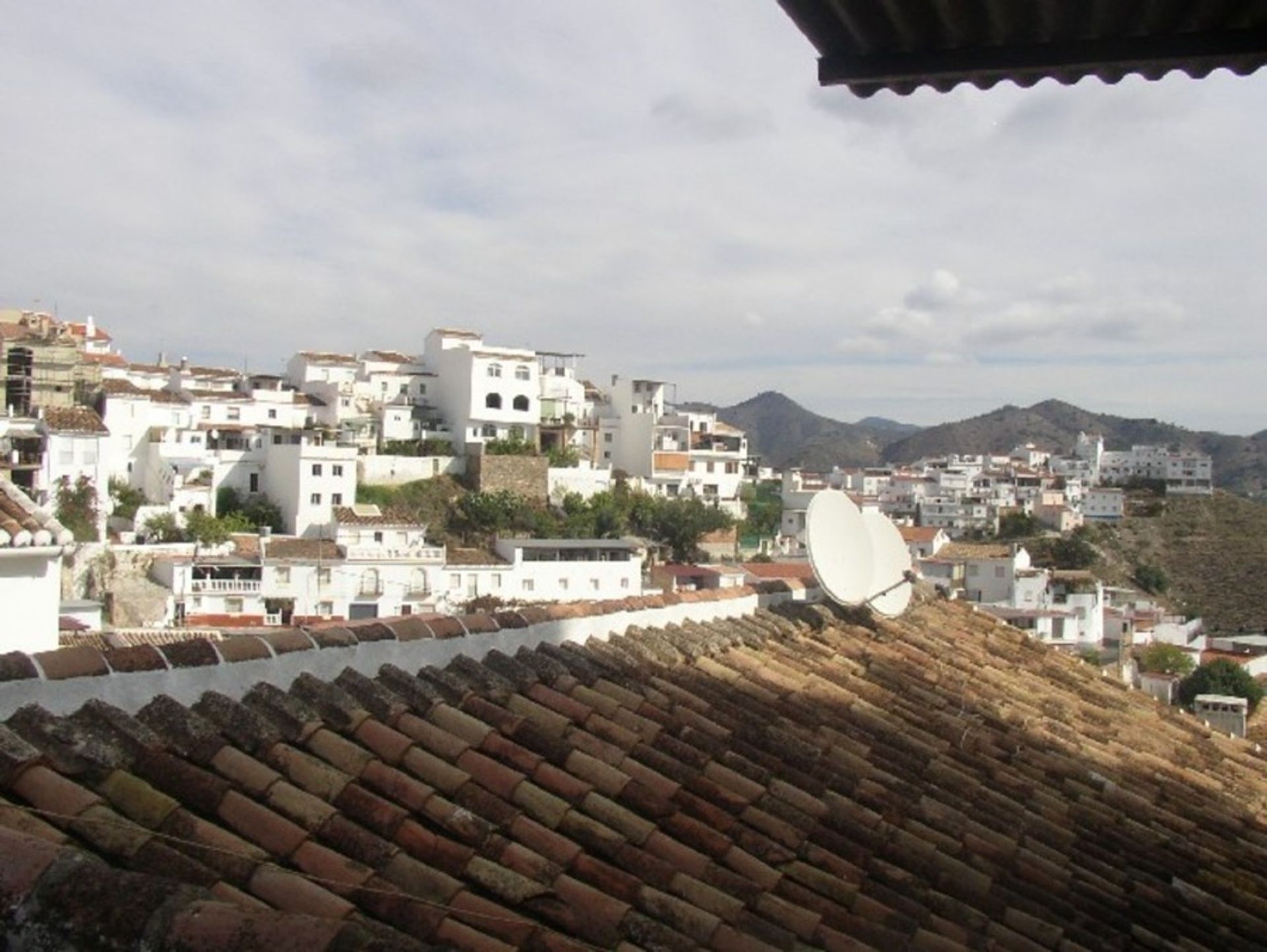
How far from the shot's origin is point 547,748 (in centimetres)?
368

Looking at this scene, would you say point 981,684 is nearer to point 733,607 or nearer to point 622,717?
point 733,607

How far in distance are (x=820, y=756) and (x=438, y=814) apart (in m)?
1.94

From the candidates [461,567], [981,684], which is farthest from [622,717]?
[461,567]

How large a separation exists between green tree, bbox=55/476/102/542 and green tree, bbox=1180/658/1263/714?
3459cm

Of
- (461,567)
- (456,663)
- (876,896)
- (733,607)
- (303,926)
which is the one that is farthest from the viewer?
(461,567)

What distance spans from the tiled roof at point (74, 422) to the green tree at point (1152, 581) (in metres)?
54.8

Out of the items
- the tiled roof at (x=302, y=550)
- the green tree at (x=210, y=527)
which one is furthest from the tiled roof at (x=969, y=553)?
the green tree at (x=210, y=527)

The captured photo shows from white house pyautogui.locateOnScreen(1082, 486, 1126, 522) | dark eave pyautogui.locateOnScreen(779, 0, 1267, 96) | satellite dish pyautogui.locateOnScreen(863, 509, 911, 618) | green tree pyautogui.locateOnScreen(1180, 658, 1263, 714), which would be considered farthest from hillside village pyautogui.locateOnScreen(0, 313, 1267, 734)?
dark eave pyautogui.locateOnScreen(779, 0, 1267, 96)

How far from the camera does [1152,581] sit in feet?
216

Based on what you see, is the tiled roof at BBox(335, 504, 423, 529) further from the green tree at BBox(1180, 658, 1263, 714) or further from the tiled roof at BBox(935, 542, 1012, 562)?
the green tree at BBox(1180, 658, 1263, 714)

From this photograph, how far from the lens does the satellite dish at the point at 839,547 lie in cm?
708

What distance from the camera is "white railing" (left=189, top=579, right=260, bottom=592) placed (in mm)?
34281

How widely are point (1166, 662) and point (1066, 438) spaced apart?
12303cm

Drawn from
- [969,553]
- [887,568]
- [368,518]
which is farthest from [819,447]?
[887,568]
